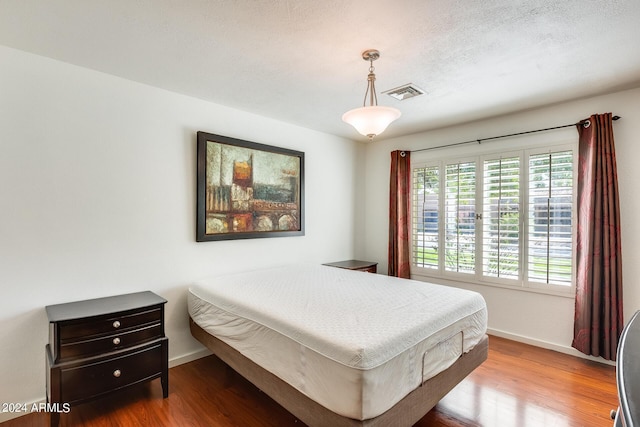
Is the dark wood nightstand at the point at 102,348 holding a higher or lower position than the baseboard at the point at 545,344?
higher

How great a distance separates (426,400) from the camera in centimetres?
174

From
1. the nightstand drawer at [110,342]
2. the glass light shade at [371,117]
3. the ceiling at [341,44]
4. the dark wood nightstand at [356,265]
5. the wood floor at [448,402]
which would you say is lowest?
the wood floor at [448,402]

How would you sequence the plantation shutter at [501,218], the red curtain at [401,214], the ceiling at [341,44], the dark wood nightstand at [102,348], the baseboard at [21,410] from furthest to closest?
the red curtain at [401,214], the plantation shutter at [501,218], the baseboard at [21,410], the dark wood nightstand at [102,348], the ceiling at [341,44]

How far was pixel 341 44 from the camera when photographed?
78.3 inches

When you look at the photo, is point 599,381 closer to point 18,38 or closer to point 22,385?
point 22,385

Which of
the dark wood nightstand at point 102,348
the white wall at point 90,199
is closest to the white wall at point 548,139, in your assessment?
the white wall at point 90,199

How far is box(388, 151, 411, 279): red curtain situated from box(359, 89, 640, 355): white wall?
0.23 meters

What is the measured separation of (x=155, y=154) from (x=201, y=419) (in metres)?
2.06

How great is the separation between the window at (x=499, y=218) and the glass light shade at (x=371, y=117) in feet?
6.64

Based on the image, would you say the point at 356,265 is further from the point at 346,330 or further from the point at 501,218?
the point at 346,330

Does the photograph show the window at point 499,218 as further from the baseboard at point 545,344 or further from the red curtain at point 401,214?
the baseboard at point 545,344

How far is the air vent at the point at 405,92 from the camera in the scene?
2635 mm

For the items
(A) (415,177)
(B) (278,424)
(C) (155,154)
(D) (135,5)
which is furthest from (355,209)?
(D) (135,5)

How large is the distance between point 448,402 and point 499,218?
79.2 inches
